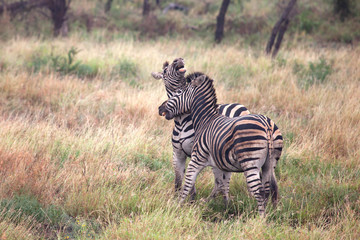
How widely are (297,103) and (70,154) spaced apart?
5.08 meters

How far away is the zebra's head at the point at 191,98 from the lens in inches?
176

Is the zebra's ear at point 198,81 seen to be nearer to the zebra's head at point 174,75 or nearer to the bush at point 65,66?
the zebra's head at point 174,75

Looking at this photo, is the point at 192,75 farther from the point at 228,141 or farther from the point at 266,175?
the point at 266,175

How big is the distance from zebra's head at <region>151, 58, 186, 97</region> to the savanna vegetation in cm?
125

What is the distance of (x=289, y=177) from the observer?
5.34 m

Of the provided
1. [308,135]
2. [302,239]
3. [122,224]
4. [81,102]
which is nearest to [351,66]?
[308,135]

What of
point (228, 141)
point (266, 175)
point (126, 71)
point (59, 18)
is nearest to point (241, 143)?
point (228, 141)

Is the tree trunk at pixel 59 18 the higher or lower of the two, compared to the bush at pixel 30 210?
higher

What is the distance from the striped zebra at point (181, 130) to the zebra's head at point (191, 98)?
0.15 metres

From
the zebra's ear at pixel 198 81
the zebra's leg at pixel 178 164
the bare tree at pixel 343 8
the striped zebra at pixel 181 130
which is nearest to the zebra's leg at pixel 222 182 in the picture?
the striped zebra at pixel 181 130

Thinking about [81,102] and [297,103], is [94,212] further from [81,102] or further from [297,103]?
[297,103]

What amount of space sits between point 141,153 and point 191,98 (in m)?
1.73

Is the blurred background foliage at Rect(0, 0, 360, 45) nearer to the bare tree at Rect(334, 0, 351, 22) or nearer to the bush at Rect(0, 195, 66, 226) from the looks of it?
the bare tree at Rect(334, 0, 351, 22)

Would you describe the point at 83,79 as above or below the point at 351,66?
below
